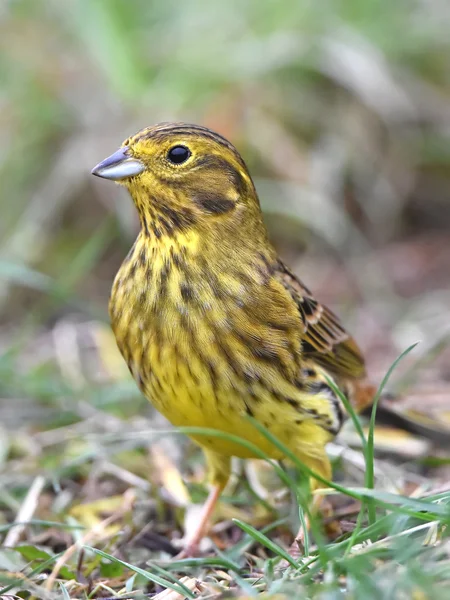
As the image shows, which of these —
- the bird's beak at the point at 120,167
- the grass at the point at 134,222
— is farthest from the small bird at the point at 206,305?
the grass at the point at 134,222

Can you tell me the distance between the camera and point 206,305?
10.6 ft

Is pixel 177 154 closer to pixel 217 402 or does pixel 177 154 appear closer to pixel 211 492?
pixel 217 402

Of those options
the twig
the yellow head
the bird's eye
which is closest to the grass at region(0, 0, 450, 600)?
the twig

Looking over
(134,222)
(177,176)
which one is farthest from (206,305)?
(134,222)

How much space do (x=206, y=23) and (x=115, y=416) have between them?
4.60 metres

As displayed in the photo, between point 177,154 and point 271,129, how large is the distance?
13.7 ft

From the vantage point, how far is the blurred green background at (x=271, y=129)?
6848 millimetres

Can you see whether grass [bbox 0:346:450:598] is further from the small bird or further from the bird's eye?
the bird's eye

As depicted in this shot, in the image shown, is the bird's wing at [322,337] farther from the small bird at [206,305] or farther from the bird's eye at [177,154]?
the bird's eye at [177,154]

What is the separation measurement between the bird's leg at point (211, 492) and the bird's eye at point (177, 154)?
114cm

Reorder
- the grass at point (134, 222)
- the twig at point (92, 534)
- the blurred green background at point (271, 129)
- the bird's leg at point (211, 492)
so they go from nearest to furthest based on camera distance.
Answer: the twig at point (92, 534) < the bird's leg at point (211, 492) < the grass at point (134, 222) < the blurred green background at point (271, 129)

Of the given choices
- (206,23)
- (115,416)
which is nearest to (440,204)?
(206,23)

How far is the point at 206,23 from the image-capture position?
8227mm

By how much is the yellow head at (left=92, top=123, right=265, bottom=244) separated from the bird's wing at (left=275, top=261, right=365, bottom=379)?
314 millimetres
